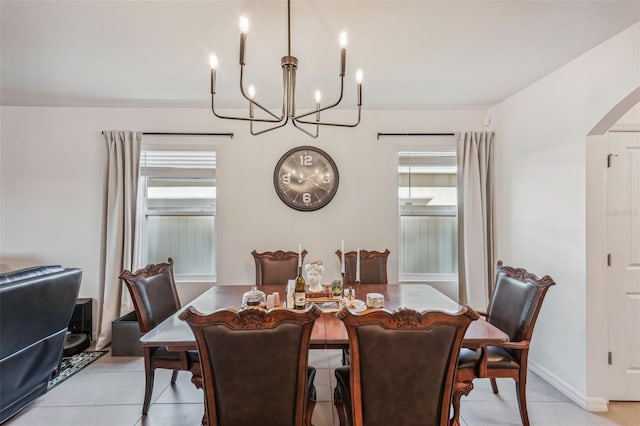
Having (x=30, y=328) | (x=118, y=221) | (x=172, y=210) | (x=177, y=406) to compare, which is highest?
(x=172, y=210)

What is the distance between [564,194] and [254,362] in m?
2.68

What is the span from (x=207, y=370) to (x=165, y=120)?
311 centimetres

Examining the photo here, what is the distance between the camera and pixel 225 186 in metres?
3.50

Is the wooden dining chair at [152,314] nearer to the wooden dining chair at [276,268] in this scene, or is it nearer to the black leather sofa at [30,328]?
the black leather sofa at [30,328]

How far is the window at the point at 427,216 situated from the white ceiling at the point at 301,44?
0.81 m

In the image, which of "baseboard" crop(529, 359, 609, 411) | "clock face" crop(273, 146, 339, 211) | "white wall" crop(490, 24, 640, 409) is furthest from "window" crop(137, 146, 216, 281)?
"baseboard" crop(529, 359, 609, 411)

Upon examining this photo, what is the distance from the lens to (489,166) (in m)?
3.45

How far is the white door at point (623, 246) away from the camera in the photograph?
7.56 ft

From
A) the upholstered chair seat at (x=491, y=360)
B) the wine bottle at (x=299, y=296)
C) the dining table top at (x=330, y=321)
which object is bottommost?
the upholstered chair seat at (x=491, y=360)

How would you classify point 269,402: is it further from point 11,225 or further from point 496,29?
point 11,225

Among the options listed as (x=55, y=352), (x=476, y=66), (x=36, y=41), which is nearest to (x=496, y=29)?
(x=476, y=66)

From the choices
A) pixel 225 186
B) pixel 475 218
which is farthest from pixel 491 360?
pixel 225 186

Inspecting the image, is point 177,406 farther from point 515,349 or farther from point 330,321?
point 515,349

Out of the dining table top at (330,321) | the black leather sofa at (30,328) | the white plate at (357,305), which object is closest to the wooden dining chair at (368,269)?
the dining table top at (330,321)
